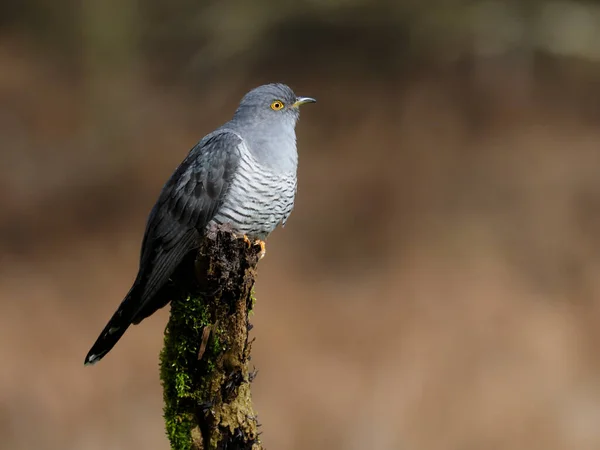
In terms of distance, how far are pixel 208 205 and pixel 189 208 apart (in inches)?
3.2

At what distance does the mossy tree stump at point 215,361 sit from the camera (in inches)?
109

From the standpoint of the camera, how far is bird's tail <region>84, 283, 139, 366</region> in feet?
10.5

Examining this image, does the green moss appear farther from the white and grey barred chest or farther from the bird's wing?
the white and grey barred chest

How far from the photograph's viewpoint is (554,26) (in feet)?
24.7

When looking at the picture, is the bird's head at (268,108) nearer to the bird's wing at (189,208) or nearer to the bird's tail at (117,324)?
the bird's wing at (189,208)

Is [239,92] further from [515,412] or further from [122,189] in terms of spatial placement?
[515,412]

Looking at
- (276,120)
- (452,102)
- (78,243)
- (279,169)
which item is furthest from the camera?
(452,102)

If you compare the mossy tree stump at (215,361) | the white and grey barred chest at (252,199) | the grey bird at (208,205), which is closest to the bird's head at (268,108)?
the grey bird at (208,205)

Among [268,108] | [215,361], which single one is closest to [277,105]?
[268,108]

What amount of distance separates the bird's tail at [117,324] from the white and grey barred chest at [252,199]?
0.44 metres

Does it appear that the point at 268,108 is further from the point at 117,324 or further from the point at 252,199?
the point at 117,324

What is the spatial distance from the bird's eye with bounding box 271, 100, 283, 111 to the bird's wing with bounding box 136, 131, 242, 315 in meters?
0.31

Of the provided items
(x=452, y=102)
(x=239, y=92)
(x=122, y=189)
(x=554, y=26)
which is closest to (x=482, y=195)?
(x=452, y=102)

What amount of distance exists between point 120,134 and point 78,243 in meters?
1.09
